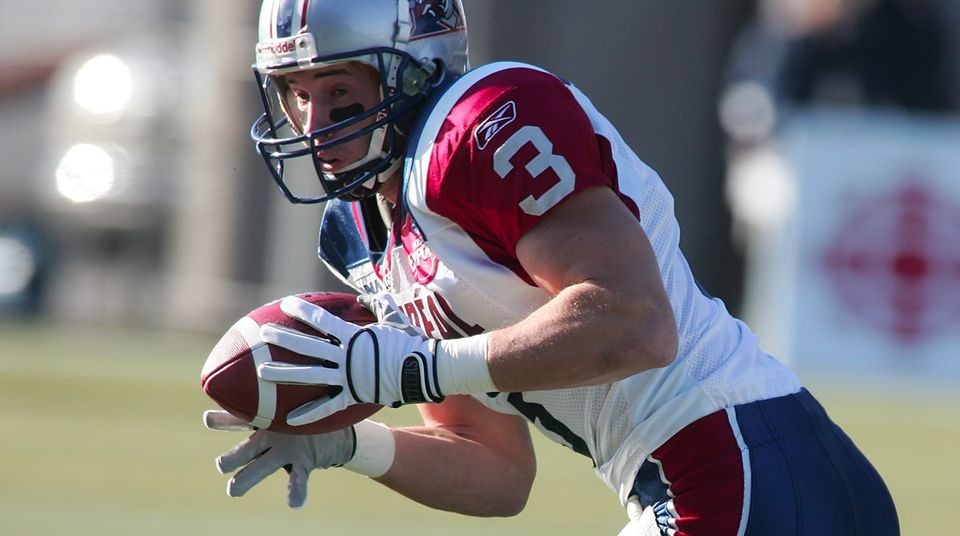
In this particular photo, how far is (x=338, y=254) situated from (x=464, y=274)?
64cm

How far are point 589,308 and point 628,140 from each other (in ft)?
33.8

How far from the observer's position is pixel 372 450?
393 cm

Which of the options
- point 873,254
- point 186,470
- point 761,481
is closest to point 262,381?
point 761,481

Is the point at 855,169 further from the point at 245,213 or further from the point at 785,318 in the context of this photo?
the point at 245,213

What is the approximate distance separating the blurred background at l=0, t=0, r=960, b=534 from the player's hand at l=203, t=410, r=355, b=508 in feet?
6.96

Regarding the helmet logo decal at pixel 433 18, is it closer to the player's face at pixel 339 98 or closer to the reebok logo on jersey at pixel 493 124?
the player's face at pixel 339 98

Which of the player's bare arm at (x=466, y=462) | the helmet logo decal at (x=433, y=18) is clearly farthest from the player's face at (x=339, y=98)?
the player's bare arm at (x=466, y=462)

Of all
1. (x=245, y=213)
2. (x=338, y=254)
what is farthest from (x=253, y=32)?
(x=338, y=254)

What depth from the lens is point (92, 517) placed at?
6039mm

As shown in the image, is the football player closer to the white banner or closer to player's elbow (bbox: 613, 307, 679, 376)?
player's elbow (bbox: 613, 307, 679, 376)

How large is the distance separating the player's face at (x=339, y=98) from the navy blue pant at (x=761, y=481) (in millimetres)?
837

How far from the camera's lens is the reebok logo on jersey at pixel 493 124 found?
3.20 meters

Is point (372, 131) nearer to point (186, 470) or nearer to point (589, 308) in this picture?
point (589, 308)


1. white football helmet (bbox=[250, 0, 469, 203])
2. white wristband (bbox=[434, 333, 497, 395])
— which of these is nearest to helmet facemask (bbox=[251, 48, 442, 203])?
white football helmet (bbox=[250, 0, 469, 203])
